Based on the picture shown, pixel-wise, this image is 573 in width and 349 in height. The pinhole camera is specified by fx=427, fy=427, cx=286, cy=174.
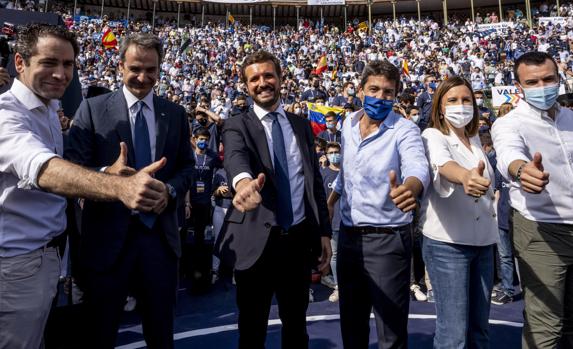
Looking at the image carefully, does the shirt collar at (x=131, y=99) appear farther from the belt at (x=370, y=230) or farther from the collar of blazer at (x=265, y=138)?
the belt at (x=370, y=230)

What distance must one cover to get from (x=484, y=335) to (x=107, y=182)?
210 cm

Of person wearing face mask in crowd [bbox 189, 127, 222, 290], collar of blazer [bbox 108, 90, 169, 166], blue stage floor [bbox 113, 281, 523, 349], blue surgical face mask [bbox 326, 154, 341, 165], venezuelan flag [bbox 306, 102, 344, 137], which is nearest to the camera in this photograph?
collar of blazer [bbox 108, 90, 169, 166]

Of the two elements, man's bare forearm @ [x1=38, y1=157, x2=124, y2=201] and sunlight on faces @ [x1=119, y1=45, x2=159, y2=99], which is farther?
sunlight on faces @ [x1=119, y1=45, x2=159, y2=99]

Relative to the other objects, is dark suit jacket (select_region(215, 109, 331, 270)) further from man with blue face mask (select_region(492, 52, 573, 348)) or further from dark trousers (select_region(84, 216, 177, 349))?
man with blue face mask (select_region(492, 52, 573, 348))

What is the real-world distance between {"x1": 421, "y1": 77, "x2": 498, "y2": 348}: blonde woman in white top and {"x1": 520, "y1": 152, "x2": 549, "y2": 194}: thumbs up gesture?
0.63 ft

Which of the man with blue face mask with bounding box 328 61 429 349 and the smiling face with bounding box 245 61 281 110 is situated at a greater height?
the smiling face with bounding box 245 61 281 110

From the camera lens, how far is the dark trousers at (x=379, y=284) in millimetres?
2320

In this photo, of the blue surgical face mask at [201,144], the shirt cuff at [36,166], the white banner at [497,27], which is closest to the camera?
the shirt cuff at [36,166]

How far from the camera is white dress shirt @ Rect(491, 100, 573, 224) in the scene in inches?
91.4

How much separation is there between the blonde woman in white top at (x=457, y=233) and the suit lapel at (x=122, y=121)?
1.61 metres

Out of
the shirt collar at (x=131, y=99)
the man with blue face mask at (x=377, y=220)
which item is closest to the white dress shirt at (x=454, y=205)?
the man with blue face mask at (x=377, y=220)

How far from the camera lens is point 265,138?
8.13 ft

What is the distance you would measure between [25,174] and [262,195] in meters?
1.19

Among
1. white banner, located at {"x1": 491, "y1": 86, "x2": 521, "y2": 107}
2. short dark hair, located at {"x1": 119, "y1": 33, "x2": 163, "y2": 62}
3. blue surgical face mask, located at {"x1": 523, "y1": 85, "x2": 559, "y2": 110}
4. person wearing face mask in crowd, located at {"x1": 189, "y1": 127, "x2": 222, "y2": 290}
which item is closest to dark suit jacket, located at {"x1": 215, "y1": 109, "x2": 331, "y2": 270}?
short dark hair, located at {"x1": 119, "y1": 33, "x2": 163, "y2": 62}
